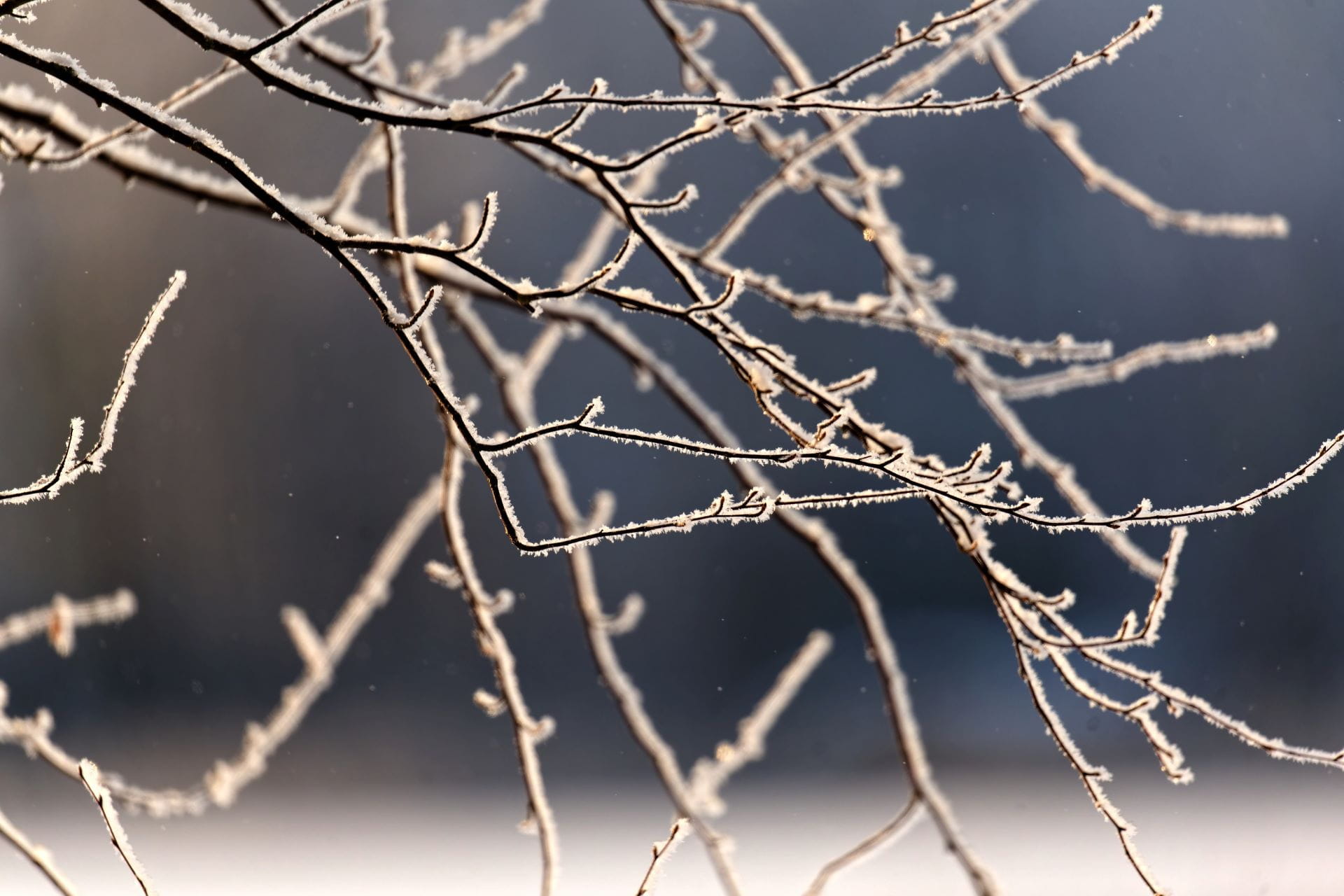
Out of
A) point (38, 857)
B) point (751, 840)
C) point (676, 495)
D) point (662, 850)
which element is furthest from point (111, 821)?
point (751, 840)

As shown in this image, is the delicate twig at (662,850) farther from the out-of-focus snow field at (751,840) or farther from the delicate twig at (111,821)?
the out-of-focus snow field at (751,840)

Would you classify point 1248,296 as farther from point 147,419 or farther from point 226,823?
point 226,823

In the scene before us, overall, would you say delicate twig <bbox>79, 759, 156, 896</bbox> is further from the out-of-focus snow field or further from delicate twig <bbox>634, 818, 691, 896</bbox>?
the out-of-focus snow field

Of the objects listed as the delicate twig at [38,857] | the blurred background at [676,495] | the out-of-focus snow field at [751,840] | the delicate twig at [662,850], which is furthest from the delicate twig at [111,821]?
the out-of-focus snow field at [751,840]

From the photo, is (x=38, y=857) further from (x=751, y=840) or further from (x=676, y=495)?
(x=751, y=840)

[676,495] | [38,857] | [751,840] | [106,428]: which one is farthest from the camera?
[751,840]

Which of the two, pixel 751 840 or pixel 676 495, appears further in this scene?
pixel 751 840
